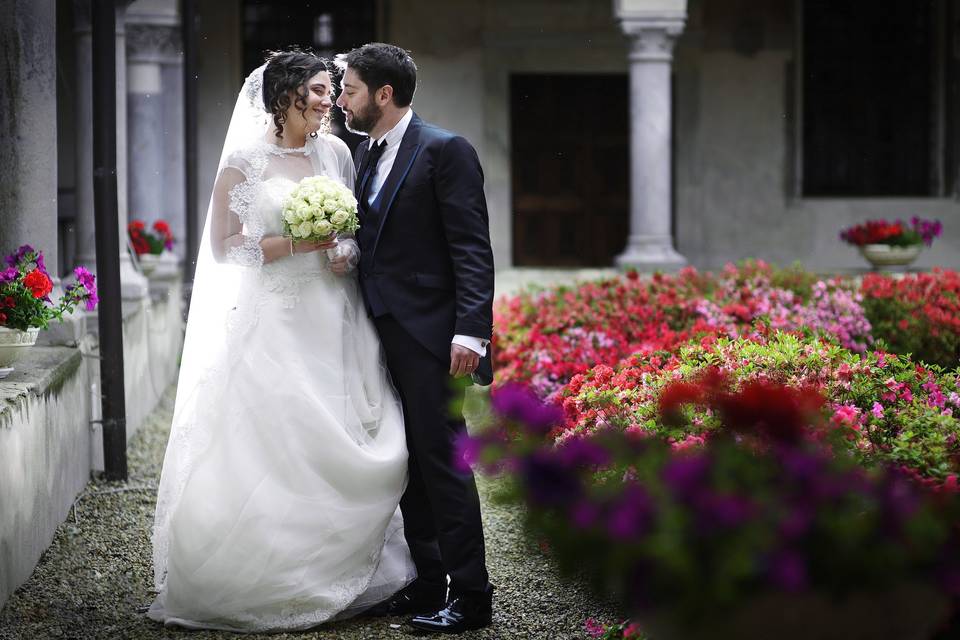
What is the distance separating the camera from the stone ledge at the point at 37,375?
4069 mm

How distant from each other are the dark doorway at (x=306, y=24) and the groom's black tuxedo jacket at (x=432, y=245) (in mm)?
9301

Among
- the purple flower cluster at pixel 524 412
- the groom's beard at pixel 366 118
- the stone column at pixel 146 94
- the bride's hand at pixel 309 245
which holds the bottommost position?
the purple flower cluster at pixel 524 412

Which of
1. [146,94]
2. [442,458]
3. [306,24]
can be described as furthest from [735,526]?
[306,24]

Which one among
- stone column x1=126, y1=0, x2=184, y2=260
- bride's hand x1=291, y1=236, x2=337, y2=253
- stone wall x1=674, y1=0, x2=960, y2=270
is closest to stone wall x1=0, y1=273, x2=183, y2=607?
bride's hand x1=291, y1=236, x2=337, y2=253

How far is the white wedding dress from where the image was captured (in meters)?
3.60

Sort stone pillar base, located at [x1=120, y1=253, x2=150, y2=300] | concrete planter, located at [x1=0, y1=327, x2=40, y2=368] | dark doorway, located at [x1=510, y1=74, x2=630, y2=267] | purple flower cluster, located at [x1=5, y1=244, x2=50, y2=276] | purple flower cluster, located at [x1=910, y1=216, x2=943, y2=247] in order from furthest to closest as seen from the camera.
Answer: dark doorway, located at [x1=510, y1=74, x2=630, y2=267], purple flower cluster, located at [x1=910, y1=216, x2=943, y2=247], stone pillar base, located at [x1=120, y1=253, x2=150, y2=300], purple flower cluster, located at [x1=5, y1=244, x2=50, y2=276], concrete planter, located at [x1=0, y1=327, x2=40, y2=368]

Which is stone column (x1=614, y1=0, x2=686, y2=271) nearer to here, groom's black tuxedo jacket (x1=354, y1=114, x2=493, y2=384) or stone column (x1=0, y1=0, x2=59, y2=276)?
stone column (x1=0, y1=0, x2=59, y2=276)

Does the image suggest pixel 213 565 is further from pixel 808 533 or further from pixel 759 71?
pixel 759 71

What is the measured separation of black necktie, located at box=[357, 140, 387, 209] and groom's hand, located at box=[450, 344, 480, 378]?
54 centimetres

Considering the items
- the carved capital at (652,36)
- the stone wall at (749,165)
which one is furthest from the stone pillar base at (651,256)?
the stone wall at (749,165)

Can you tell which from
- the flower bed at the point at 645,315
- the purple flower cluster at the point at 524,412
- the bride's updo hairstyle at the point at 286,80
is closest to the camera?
the purple flower cluster at the point at 524,412

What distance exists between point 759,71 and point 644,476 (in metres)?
11.2

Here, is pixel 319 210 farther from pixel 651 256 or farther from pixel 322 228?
pixel 651 256

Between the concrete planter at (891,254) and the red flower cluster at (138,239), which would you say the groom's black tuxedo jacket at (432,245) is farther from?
the concrete planter at (891,254)
